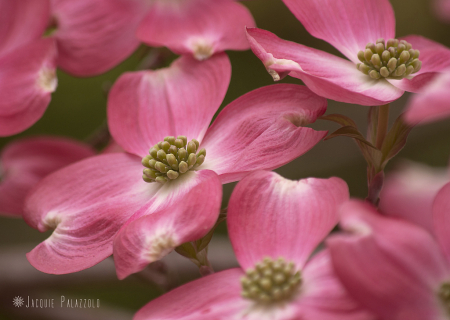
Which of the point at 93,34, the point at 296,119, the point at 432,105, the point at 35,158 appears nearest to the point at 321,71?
the point at 296,119

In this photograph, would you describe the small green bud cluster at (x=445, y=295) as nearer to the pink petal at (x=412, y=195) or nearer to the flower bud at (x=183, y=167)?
the pink petal at (x=412, y=195)

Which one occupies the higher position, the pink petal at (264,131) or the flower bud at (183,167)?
the pink petal at (264,131)

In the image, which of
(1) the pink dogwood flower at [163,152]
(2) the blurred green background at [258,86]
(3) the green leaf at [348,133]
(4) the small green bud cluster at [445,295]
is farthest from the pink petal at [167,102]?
(2) the blurred green background at [258,86]

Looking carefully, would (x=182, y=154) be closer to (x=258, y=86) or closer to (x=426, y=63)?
(x=426, y=63)

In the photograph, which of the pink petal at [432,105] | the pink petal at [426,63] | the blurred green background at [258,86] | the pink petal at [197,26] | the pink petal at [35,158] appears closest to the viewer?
the pink petal at [432,105]

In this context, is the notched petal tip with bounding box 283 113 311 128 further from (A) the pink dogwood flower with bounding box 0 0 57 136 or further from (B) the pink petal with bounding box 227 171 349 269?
(A) the pink dogwood flower with bounding box 0 0 57 136

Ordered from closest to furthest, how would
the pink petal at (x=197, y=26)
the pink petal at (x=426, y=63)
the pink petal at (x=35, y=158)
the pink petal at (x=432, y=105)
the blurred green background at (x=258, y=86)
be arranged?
the pink petal at (x=432, y=105) → the pink petal at (x=426, y=63) → the pink petal at (x=197, y=26) → the pink petal at (x=35, y=158) → the blurred green background at (x=258, y=86)

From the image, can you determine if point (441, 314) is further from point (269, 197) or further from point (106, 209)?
point (106, 209)
